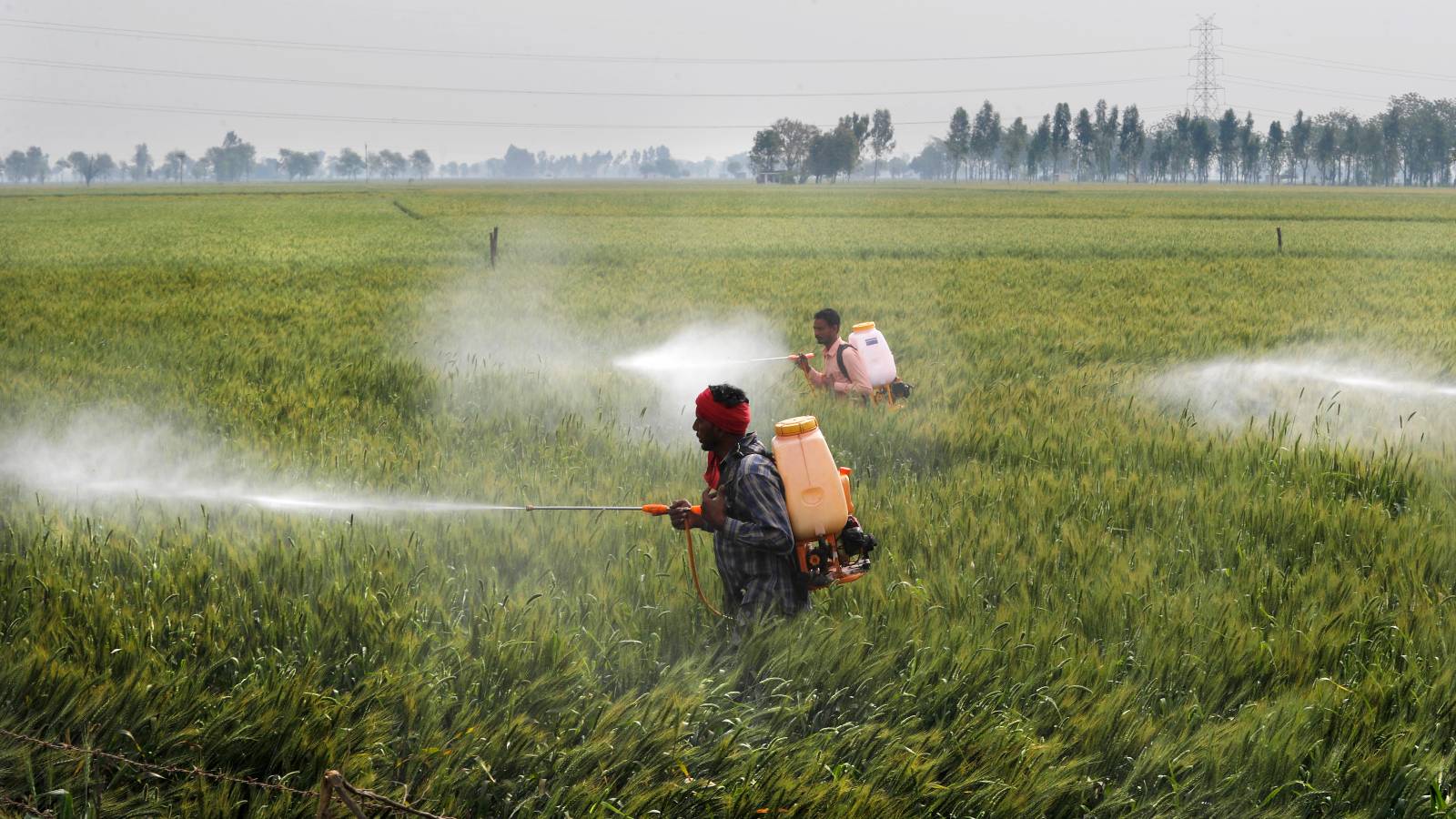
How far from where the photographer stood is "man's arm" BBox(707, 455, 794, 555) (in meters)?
4.67

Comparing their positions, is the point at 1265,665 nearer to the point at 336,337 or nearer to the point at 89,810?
the point at 89,810

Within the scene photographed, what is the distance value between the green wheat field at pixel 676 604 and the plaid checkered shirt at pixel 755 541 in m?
0.16

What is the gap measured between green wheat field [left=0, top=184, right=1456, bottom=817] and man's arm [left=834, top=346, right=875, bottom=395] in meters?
0.17

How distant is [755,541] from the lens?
466 centimetres

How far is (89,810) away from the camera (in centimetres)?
360

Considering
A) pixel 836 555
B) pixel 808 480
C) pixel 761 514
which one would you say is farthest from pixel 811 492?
pixel 836 555

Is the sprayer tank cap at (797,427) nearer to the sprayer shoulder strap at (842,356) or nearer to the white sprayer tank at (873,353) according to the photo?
the white sprayer tank at (873,353)

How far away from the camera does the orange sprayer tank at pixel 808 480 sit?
15.3 feet

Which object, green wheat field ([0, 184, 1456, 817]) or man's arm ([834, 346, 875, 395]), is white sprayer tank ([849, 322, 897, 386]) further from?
green wheat field ([0, 184, 1456, 817])

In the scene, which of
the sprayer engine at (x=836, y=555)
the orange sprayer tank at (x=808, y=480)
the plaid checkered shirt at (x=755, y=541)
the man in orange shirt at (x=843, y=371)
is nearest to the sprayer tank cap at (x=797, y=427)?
the orange sprayer tank at (x=808, y=480)

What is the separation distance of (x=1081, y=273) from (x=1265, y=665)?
2440cm

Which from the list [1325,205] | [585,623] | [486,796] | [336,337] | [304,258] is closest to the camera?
[486,796]

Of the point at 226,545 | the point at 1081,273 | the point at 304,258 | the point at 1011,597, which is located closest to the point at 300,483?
the point at 226,545

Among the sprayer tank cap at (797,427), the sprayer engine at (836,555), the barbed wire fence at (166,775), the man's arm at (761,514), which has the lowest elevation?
the barbed wire fence at (166,775)
